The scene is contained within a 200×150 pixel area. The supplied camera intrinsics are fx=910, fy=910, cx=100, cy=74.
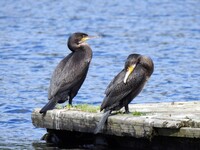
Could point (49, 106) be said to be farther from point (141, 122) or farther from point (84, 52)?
point (141, 122)

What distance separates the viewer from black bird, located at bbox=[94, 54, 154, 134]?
12.4 m

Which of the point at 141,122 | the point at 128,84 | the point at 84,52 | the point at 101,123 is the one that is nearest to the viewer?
the point at 141,122

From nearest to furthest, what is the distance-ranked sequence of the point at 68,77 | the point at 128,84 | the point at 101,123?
1. the point at 101,123
2. the point at 128,84
3. the point at 68,77

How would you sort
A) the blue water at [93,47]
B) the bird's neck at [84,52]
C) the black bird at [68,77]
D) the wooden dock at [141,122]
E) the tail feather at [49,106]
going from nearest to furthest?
the wooden dock at [141,122] < the tail feather at [49,106] < the black bird at [68,77] < the bird's neck at [84,52] < the blue water at [93,47]

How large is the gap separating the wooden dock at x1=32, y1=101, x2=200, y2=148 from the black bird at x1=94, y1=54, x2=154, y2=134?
7.8 inches

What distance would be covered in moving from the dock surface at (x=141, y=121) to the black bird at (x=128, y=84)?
20 centimetres

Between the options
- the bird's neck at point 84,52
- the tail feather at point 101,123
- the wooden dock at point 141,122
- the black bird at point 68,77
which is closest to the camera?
the wooden dock at point 141,122

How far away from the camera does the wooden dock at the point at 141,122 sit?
37.7ft

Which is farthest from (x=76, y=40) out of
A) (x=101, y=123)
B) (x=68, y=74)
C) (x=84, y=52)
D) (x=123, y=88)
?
(x=101, y=123)

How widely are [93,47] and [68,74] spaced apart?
13371mm

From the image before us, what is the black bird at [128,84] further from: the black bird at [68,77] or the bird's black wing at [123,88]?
the black bird at [68,77]

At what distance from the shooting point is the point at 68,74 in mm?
13438

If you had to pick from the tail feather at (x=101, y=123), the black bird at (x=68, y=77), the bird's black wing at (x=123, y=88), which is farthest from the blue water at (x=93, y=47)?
the bird's black wing at (x=123, y=88)

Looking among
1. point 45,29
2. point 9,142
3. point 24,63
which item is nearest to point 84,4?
point 45,29
